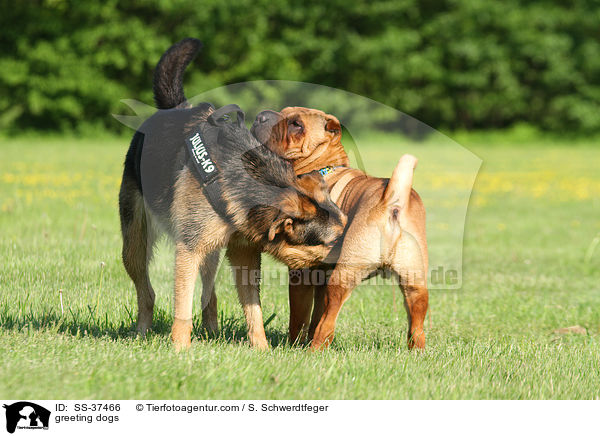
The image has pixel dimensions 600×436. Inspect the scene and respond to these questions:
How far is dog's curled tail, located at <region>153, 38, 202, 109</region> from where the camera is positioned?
17.4ft

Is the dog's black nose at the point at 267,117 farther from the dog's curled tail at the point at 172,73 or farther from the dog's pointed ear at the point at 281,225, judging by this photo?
the dog's pointed ear at the point at 281,225

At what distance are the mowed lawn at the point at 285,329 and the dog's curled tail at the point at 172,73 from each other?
1.11 metres

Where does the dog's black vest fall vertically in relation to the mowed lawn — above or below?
above

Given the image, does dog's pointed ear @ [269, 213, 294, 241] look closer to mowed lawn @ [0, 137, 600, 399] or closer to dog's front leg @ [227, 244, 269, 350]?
dog's front leg @ [227, 244, 269, 350]

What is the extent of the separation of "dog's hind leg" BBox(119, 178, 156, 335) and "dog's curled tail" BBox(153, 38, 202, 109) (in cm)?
70

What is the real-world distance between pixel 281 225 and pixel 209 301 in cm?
133

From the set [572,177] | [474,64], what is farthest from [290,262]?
[474,64]

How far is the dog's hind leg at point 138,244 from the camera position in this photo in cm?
516

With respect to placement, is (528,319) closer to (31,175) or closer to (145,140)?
(145,140)

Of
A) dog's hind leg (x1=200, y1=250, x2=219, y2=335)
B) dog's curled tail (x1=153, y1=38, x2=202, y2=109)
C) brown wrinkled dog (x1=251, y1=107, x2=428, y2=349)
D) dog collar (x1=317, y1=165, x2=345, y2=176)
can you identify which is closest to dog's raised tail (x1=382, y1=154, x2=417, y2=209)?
brown wrinkled dog (x1=251, y1=107, x2=428, y2=349)

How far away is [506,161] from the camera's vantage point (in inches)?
909
